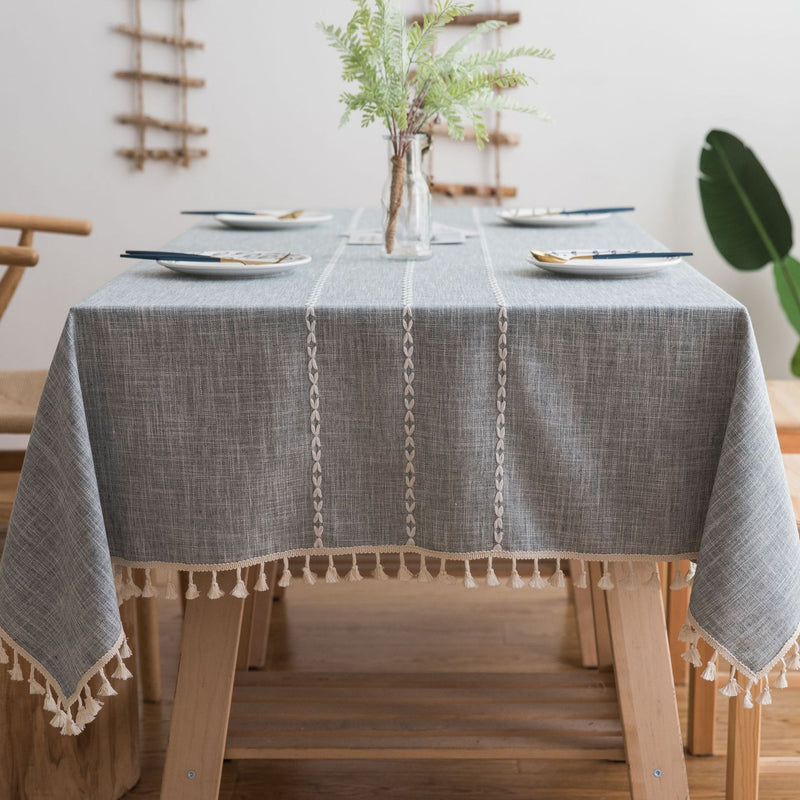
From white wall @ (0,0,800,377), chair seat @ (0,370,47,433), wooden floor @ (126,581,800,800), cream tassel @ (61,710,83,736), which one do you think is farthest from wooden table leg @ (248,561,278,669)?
white wall @ (0,0,800,377)

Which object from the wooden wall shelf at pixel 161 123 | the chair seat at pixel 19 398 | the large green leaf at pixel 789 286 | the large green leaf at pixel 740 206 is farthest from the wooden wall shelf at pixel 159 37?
the large green leaf at pixel 789 286

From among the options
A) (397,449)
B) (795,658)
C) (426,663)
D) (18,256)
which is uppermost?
(18,256)

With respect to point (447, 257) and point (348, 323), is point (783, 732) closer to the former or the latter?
point (447, 257)

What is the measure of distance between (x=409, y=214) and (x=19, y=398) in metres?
0.82

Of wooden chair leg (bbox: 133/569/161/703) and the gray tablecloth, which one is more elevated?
the gray tablecloth

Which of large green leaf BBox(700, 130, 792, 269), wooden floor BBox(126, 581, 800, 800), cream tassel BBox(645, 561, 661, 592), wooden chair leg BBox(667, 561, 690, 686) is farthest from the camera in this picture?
large green leaf BBox(700, 130, 792, 269)

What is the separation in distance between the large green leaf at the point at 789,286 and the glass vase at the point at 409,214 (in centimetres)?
149

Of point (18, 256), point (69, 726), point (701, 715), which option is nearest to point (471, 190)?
point (18, 256)

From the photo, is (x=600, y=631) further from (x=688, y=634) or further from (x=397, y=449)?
(x=397, y=449)

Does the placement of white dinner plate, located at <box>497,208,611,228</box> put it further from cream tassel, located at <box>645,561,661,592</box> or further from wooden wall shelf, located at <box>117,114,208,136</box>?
wooden wall shelf, located at <box>117,114,208,136</box>

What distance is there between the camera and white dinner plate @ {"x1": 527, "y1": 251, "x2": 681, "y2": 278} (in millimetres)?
1300

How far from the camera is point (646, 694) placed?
53.2 inches

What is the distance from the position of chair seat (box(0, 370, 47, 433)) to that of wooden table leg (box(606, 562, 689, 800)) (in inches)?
39.8

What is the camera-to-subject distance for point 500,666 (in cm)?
202
